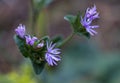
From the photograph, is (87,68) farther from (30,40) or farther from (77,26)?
(30,40)

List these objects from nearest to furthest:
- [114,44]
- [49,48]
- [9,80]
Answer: [49,48] < [9,80] < [114,44]

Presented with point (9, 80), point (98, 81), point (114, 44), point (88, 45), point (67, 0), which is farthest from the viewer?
point (67, 0)

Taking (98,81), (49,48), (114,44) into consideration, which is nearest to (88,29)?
(49,48)

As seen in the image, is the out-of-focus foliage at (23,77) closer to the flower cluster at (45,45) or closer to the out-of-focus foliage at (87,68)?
the out-of-focus foliage at (87,68)

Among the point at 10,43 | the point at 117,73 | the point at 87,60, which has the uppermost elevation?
the point at 10,43

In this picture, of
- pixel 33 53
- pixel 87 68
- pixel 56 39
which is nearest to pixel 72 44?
pixel 87 68

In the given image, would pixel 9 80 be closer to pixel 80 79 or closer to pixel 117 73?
pixel 80 79

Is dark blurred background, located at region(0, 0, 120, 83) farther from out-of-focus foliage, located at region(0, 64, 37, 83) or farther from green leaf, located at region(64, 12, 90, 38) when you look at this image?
green leaf, located at region(64, 12, 90, 38)

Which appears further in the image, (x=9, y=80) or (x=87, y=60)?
(x=87, y=60)

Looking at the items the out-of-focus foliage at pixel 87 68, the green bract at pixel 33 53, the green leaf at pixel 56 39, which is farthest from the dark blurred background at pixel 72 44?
the green bract at pixel 33 53
